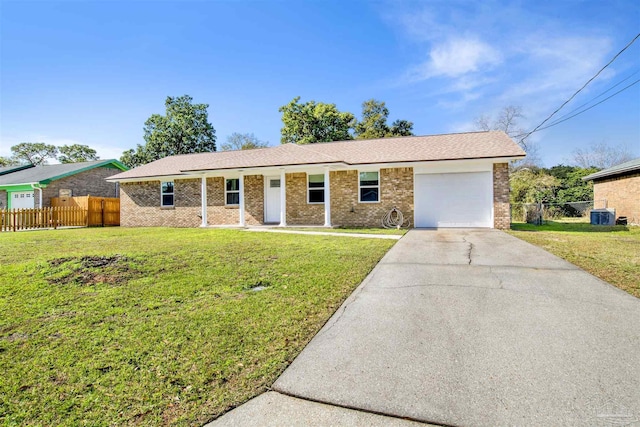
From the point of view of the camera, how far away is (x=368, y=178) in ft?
49.8

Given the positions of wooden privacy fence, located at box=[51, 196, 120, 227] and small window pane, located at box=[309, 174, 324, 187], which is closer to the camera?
small window pane, located at box=[309, 174, 324, 187]

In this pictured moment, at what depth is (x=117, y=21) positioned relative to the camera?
10.9 m

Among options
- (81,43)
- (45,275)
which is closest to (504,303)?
(45,275)

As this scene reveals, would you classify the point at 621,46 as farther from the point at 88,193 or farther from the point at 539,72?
the point at 88,193

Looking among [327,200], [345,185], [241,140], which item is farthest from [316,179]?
[241,140]

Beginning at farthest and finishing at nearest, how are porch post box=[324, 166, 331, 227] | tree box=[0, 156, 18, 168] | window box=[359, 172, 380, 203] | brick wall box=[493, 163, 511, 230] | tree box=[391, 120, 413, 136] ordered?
tree box=[0, 156, 18, 168]
tree box=[391, 120, 413, 136]
window box=[359, 172, 380, 203]
porch post box=[324, 166, 331, 227]
brick wall box=[493, 163, 511, 230]

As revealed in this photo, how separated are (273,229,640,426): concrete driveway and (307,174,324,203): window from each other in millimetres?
10614

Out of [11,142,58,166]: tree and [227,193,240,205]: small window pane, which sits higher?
[11,142,58,166]: tree

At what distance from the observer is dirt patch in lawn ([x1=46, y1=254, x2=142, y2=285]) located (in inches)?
211

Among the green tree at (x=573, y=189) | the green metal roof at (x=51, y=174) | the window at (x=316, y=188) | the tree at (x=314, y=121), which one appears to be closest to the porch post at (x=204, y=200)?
the window at (x=316, y=188)

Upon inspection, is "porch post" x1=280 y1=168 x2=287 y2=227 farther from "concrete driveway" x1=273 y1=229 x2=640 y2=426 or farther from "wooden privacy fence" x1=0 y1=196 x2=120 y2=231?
"wooden privacy fence" x1=0 y1=196 x2=120 y2=231

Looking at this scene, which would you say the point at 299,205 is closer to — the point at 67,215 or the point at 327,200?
the point at 327,200

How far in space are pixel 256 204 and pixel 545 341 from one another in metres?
14.8

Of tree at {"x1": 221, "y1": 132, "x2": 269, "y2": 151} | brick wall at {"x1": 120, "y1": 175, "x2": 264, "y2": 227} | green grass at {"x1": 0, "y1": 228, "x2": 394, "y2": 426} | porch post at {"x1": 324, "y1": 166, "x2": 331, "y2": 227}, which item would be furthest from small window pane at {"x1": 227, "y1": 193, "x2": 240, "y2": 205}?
tree at {"x1": 221, "y1": 132, "x2": 269, "y2": 151}
